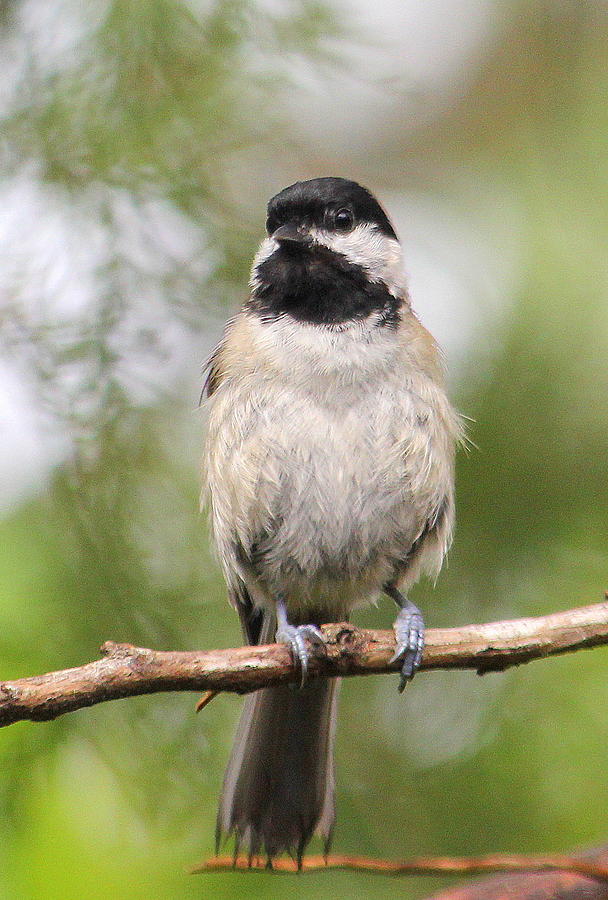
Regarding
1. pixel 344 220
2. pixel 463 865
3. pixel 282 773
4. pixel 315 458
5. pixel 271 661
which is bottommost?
pixel 463 865

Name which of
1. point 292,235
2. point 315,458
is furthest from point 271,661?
point 292,235

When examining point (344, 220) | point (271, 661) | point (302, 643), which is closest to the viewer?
point (271, 661)

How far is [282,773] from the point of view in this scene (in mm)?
2729

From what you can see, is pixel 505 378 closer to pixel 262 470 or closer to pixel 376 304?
pixel 376 304

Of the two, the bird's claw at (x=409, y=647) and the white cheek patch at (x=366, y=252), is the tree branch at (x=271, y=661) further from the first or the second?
the white cheek patch at (x=366, y=252)

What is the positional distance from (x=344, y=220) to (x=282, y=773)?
1631 millimetres

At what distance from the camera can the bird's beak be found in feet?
9.10

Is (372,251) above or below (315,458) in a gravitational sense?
above

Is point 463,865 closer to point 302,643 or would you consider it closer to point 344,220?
point 302,643

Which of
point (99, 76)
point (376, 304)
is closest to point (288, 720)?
point (376, 304)

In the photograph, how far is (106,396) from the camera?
2.59 meters

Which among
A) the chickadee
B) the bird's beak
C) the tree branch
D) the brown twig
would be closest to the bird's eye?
the chickadee

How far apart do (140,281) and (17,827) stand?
1411mm

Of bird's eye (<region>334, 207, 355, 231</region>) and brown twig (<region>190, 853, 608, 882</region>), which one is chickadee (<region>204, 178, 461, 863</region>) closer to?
bird's eye (<region>334, 207, 355, 231</region>)
